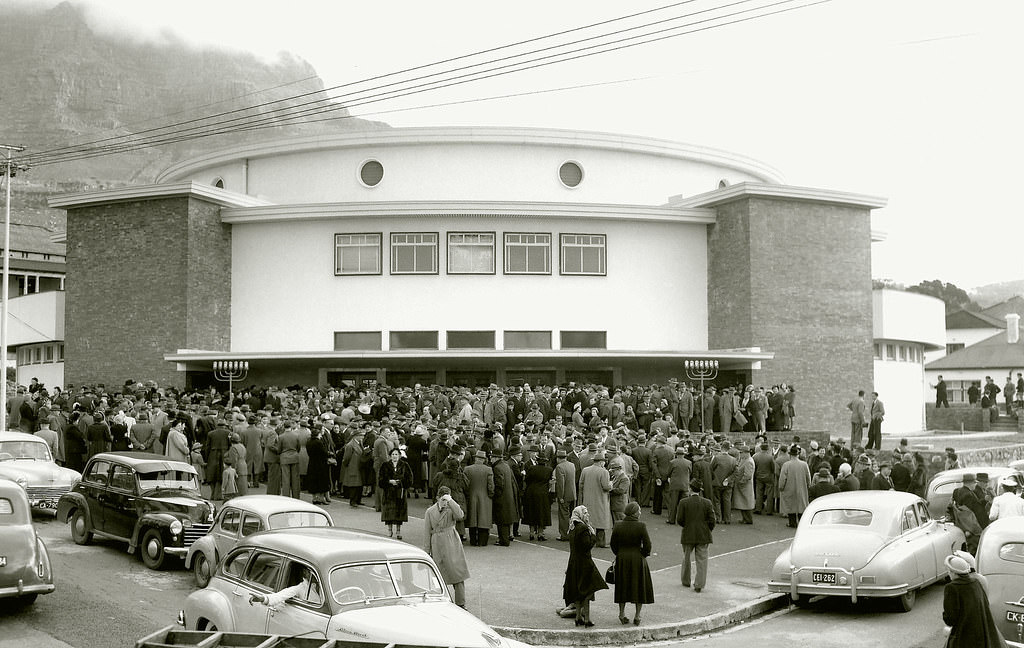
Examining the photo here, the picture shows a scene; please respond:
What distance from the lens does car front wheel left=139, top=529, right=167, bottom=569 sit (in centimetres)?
1405

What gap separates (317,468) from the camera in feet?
63.9

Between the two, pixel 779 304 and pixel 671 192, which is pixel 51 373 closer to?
pixel 671 192

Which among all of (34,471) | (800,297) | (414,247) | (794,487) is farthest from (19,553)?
(800,297)

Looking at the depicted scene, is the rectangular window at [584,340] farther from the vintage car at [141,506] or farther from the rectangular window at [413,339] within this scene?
the vintage car at [141,506]

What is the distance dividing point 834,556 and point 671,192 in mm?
27317

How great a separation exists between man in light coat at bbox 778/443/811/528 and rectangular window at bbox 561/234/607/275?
1620 cm

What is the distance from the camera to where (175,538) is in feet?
45.9

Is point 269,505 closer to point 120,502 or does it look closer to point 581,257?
point 120,502

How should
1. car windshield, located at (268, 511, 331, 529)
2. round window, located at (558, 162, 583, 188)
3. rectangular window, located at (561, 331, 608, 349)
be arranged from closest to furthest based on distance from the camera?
1. car windshield, located at (268, 511, 331, 529)
2. rectangular window, located at (561, 331, 608, 349)
3. round window, located at (558, 162, 583, 188)

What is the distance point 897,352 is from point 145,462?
33.6 m

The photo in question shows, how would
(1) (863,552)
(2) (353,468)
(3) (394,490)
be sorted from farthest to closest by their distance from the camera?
(2) (353,468)
(3) (394,490)
(1) (863,552)

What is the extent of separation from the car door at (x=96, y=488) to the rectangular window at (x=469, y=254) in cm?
1973

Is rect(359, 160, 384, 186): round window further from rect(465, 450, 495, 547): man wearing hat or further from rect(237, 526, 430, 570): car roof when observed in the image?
rect(237, 526, 430, 570): car roof

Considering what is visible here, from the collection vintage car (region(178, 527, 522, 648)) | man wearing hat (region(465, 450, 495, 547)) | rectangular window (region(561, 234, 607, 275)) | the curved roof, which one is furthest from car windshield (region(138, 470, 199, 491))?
the curved roof
